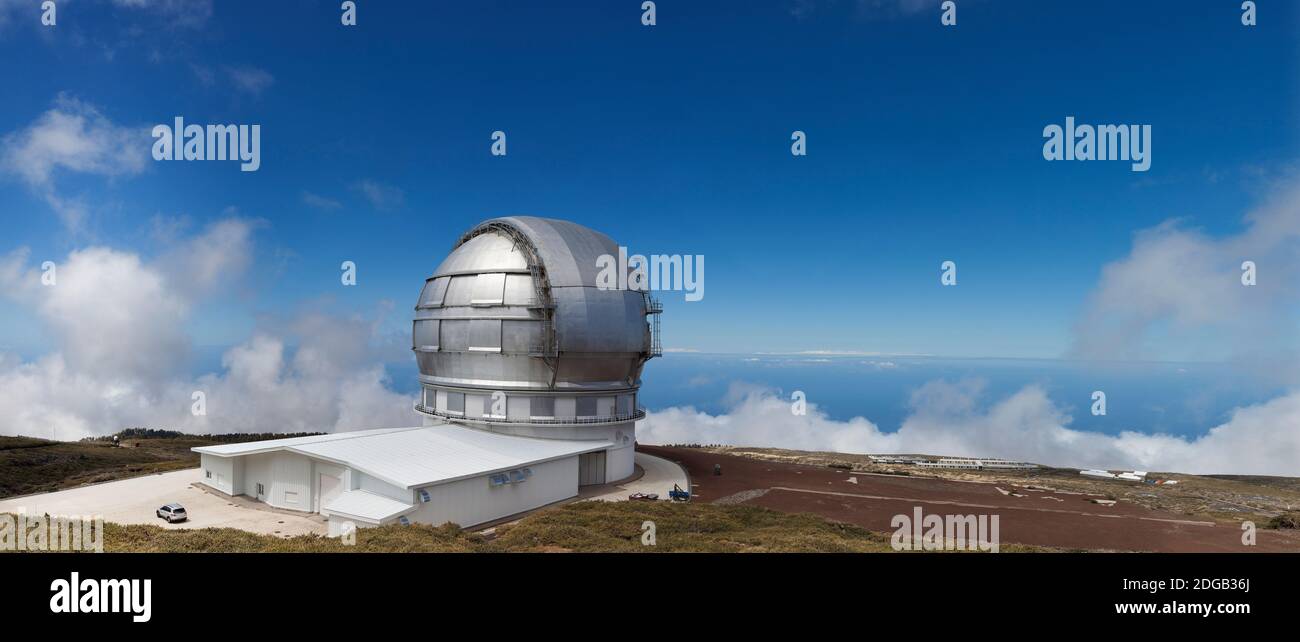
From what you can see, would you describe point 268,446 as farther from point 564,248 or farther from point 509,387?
point 564,248

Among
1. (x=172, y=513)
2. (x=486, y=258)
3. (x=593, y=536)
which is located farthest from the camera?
(x=486, y=258)

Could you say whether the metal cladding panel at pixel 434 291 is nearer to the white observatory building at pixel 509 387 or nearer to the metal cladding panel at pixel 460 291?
the white observatory building at pixel 509 387

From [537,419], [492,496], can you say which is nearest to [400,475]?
[492,496]

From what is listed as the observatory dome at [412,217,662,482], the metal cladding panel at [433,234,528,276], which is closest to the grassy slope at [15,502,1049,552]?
the observatory dome at [412,217,662,482]

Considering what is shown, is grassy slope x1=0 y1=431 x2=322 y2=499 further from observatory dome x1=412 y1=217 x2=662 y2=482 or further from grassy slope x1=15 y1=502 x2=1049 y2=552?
grassy slope x1=15 y1=502 x2=1049 y2=552

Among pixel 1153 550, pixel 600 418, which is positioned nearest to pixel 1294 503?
pixel 1153 550

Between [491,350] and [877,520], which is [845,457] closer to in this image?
[877,520]
